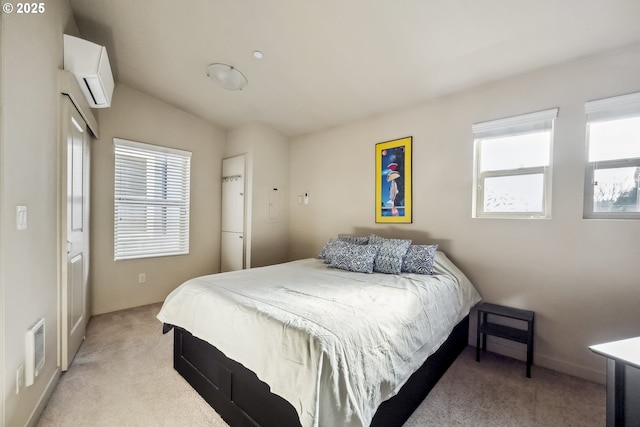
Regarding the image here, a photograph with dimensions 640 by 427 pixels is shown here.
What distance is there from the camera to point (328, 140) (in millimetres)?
3826

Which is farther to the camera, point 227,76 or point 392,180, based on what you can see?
point 392,180

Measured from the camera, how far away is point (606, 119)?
2057mm

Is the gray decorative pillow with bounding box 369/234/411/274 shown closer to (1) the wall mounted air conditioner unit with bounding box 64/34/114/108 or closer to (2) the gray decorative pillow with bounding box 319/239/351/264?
(2) the gray decorative pillow with bounding box 319/239/351/264

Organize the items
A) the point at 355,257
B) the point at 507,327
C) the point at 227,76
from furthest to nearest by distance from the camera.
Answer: the point at 227,76 → the point at 355,257 → the point at 507,327

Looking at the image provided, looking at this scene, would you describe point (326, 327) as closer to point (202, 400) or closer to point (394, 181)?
point (202, 400)

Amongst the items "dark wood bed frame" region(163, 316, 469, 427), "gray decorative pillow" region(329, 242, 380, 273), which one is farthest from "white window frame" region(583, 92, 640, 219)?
"gray decorative pillow" region(329, 242, 380, 273)

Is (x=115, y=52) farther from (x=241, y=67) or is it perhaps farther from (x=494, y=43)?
(x=494, y=43)

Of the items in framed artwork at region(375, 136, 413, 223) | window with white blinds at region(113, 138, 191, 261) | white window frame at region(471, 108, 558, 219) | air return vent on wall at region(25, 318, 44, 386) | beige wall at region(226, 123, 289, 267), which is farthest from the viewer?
beige wall at region(226, 123, 289, 267)

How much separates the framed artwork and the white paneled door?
290 cm

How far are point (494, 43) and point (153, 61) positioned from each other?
320 cm

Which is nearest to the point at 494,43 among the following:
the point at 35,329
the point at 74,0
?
the point at 74,0

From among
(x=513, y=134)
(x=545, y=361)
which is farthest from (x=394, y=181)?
(x=545, y=361)

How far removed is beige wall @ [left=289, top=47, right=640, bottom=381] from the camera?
2.00m

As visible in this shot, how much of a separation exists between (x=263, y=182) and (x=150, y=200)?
4.92 ft
